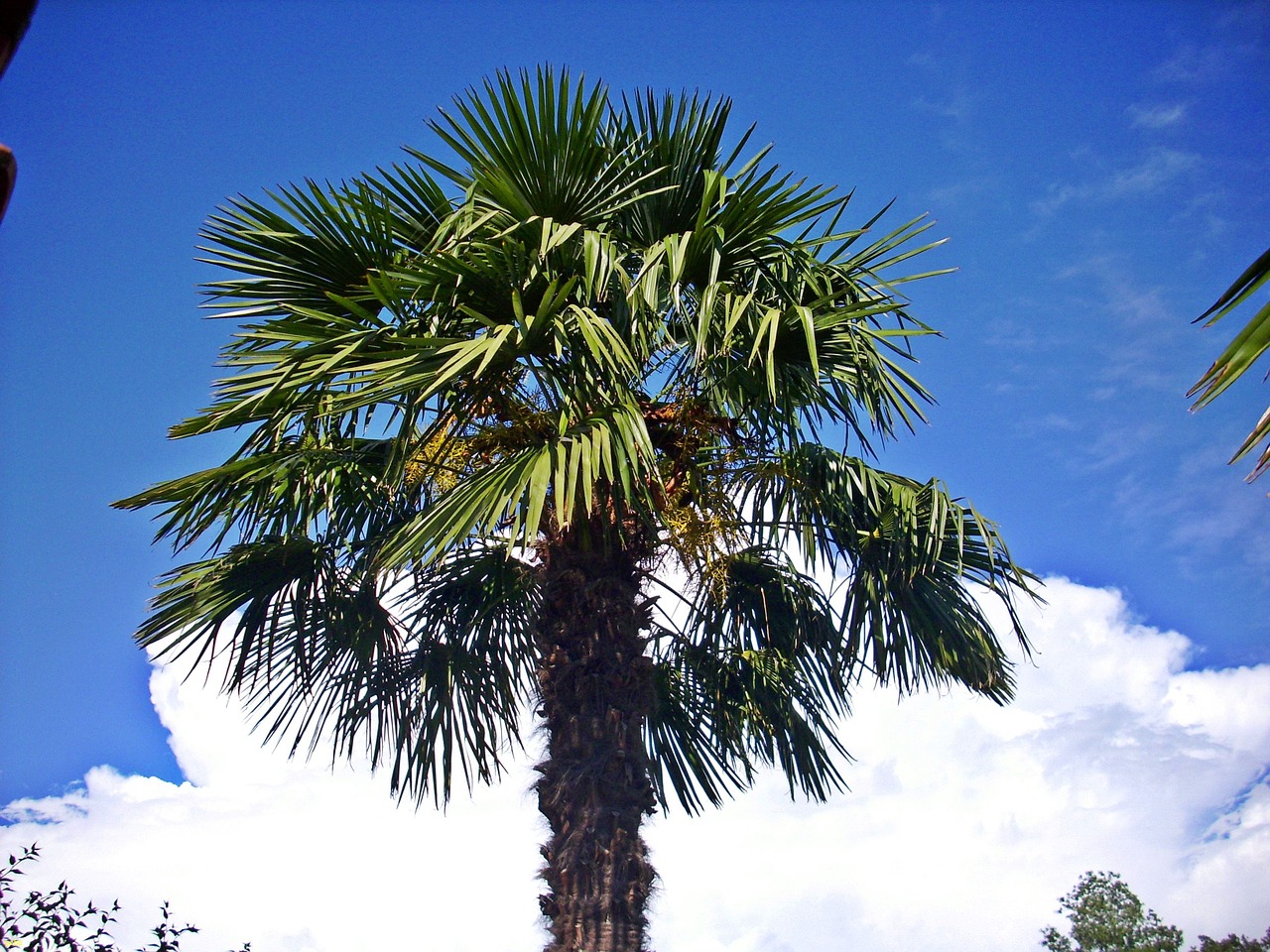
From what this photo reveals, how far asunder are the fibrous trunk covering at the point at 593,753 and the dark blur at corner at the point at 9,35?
4463mm

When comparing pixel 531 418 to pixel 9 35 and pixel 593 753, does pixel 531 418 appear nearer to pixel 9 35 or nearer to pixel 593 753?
pixel 593 753

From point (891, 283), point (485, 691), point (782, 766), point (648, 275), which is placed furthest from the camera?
point (782, 766)

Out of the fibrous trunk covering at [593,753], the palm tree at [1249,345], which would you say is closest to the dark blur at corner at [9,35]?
the palm tree at [1249,345]

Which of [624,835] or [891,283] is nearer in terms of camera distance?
[624,835]

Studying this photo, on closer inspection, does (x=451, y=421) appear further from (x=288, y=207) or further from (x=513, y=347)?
(x=288, y=207)

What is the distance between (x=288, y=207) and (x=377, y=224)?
52cm

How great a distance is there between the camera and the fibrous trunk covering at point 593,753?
16.1 ft

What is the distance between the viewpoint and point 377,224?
5.62 metres

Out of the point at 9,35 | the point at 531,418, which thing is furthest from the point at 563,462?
the point at 9,35

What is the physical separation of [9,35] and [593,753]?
457 centimetres

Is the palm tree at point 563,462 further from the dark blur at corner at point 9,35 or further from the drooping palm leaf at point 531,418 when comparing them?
the dark blur at corner at point 9,35

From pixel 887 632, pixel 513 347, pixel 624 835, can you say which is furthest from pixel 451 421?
pixel 887 632

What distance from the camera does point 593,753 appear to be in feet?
16.9

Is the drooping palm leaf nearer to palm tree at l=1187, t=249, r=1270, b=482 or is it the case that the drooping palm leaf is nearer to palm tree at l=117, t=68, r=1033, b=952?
palm tree at l=117, t=68, r=1033, b=952
